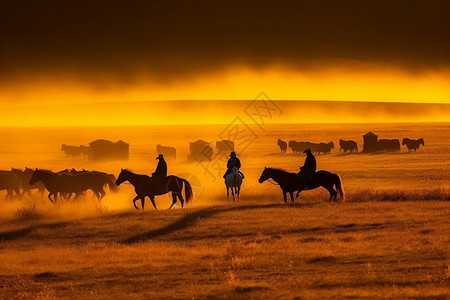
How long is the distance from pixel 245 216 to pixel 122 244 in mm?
5559

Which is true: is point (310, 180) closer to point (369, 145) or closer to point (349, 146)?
point (369, 145)

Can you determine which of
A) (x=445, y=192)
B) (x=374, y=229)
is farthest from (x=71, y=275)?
(x=445, y=192)

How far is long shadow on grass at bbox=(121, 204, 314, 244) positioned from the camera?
20250 millimetres

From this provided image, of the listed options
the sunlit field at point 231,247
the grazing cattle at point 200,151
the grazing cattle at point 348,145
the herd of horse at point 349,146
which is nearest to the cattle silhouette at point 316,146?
the herd of horse at point 349,146

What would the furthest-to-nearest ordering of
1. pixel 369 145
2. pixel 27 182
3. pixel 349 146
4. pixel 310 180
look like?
pixel 349 146, pixel 369 145, pixel 27 182, pixel 310 180

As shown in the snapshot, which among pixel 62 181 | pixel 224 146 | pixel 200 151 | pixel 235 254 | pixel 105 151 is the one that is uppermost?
pixel 105 151

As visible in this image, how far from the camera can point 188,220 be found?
75.4 ft

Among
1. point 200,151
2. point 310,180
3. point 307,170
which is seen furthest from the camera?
point 200,151

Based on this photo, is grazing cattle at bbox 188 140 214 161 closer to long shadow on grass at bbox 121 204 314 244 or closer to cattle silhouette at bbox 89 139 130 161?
cattle silhouette at bbox 89 139 130 161

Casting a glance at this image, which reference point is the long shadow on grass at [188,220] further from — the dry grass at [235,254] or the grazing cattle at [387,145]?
the grazing cattle at [387,145]

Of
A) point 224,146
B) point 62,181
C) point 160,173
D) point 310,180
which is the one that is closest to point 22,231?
point 160,173

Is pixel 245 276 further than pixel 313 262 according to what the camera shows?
No

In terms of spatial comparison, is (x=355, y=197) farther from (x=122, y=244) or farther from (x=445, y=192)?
(x=122, y=244)

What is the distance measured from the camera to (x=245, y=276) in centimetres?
1470
